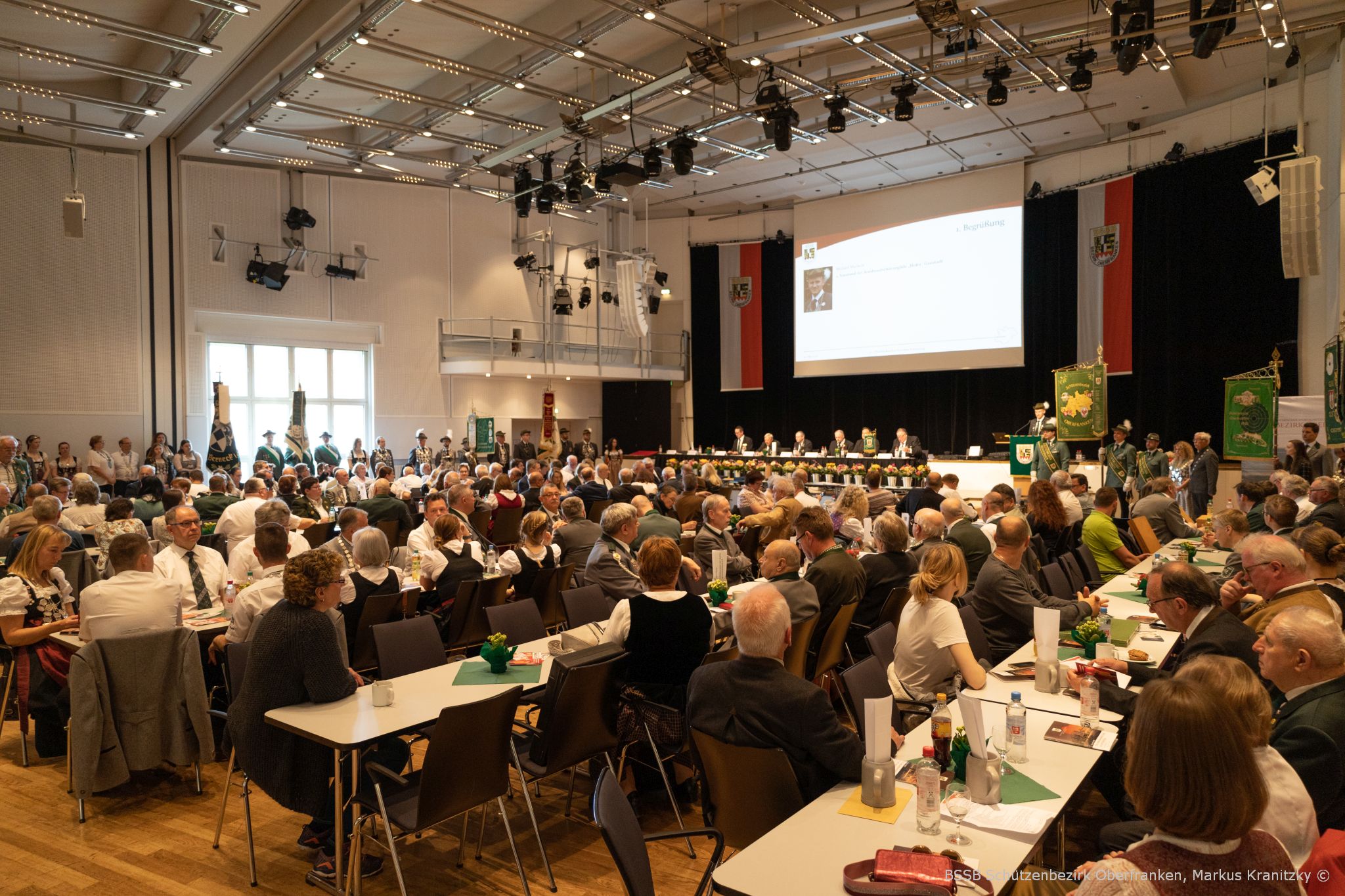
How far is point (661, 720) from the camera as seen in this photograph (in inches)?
149

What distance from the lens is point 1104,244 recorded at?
15422 mm

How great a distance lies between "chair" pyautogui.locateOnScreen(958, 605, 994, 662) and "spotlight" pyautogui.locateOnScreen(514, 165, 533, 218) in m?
10.8

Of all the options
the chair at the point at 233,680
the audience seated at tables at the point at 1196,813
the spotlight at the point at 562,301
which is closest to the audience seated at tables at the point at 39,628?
the chair at the point at 233,680

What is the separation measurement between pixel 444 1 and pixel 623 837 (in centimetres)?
1032

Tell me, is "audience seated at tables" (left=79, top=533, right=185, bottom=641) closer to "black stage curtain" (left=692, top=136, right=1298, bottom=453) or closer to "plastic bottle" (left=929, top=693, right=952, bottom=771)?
"plastic bottle" (left=929, top=693, right=952, bottom=771)

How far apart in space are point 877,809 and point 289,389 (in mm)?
17196

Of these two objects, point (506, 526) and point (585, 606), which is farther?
point (506, 526)

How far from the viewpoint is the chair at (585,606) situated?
4.94 meters

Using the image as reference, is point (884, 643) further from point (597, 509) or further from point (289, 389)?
point (289, 389)

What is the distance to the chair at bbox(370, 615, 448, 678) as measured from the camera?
4125 millimetres

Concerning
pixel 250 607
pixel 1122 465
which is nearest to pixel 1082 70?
pixel 1122 465

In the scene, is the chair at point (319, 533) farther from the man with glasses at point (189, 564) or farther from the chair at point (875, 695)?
the chair at point (875, 695)

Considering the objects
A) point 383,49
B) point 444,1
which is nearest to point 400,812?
point 444,1

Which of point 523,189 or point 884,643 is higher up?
point 523,189
